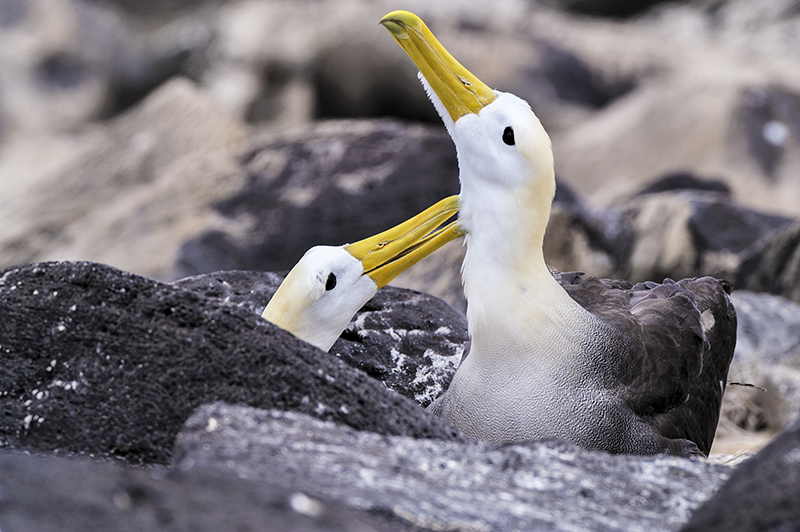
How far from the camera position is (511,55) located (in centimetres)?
1520

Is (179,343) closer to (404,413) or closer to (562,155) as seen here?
(404,413)

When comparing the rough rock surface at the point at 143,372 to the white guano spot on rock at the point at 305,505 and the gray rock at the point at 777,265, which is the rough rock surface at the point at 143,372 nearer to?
the white guano spot on rock at the point at 305,505

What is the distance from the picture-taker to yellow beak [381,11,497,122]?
358 centimetres

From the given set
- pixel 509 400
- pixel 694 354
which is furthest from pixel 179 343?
pixel 694 354

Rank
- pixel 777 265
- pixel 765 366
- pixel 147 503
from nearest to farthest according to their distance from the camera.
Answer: pixel 147 503
pixel 765 366
pixel 777 265

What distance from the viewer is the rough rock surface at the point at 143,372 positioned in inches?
99.0

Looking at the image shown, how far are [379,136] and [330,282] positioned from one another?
519 centimetres

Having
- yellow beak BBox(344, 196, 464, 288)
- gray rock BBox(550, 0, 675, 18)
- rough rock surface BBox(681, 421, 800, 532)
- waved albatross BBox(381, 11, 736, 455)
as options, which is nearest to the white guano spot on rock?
rough rock surface BBox(681, 421, 800, 532)

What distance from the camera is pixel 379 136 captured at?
880 centimetres

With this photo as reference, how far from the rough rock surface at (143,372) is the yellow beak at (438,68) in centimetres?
136

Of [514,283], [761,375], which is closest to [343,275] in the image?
[514,283]

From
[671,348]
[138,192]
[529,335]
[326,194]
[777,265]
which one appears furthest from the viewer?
[138,192]

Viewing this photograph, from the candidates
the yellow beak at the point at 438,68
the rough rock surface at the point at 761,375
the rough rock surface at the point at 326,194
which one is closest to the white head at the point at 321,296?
the yellow beak at the point at 438,68

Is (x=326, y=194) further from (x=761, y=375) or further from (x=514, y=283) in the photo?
(x=514, y=283)
